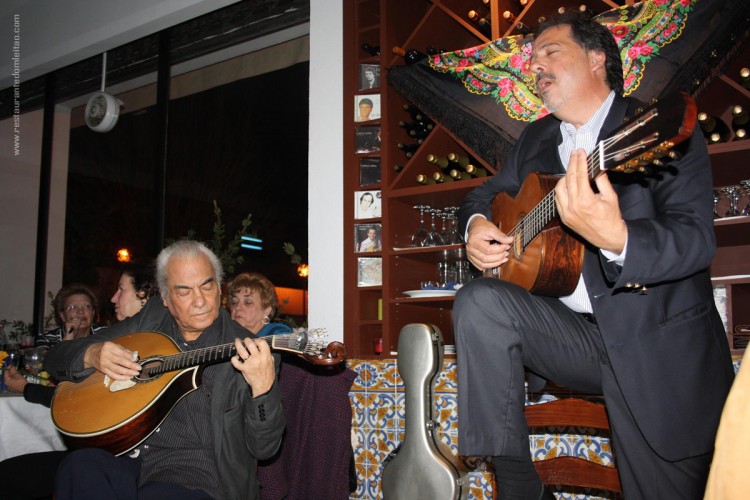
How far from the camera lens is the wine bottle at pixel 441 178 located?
325cm

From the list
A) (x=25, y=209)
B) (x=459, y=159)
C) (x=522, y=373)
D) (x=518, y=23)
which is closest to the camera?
(x=522, y=373)

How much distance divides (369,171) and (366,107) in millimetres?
372

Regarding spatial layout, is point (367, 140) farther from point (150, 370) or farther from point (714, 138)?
point (150, 370)

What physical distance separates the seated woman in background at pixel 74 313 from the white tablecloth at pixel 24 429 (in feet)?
3.94

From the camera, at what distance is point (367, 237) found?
348 centimetres

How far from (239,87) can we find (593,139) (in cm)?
411

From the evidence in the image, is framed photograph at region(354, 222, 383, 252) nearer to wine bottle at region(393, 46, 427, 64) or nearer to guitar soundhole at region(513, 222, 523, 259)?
wine bottle at region(393, 46, 427, 64)

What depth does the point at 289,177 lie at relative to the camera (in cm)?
489

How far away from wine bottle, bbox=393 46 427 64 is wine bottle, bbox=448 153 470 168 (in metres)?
0.56

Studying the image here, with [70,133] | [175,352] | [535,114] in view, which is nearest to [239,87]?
[70,133]

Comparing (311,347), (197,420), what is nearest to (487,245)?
(311,347)

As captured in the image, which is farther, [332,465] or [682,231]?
[332,465]

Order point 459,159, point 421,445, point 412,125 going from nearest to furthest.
→ point 421,445
point 459,159
point 412,125

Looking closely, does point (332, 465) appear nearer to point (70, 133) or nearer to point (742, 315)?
point (742, 315)
